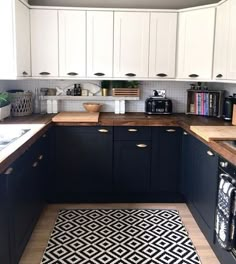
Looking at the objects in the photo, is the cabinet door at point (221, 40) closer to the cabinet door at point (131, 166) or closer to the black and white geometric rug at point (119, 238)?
the cabinet door at point (131, 166)

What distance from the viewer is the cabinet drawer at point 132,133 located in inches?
131

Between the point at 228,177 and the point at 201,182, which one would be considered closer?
the point at 228,177

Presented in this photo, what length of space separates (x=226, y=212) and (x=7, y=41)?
2349 mm

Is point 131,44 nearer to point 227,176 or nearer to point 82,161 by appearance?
point 82,161

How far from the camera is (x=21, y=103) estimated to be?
11.4ft

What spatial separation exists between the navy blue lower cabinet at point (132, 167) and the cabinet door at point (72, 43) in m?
0.94

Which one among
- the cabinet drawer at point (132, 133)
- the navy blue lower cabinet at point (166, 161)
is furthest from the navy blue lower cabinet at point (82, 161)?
the navy blue lower cabinet at point (166, 161)

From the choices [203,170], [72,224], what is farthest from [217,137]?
[72,224]

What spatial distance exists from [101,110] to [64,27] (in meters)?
1.05

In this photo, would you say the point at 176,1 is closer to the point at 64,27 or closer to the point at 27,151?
the point at 64,27

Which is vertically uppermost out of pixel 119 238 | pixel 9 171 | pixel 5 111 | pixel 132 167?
pixel 5 111

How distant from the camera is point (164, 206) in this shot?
343cm

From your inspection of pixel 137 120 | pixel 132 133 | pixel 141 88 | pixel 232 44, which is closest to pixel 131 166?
pixel 132 133

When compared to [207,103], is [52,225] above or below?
below
